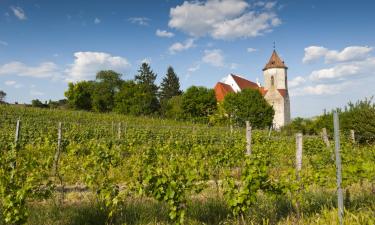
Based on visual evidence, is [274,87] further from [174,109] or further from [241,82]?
[174,109]

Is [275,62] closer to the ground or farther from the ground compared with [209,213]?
farther from the ground

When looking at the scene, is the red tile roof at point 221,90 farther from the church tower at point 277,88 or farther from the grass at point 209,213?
the grass at point 209,213

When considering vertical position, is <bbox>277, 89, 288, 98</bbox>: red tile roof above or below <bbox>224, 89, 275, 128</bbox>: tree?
above

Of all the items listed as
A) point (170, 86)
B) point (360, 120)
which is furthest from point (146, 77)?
point (360, 120)

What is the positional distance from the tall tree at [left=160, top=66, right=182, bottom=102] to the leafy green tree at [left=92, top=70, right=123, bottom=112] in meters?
9.60

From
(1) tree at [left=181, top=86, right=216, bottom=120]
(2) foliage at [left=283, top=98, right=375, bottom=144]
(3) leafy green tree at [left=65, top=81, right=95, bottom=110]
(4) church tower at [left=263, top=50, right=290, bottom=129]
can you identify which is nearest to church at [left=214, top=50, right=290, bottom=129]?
(4) church tower at [left=263, top=50, right=290, bottom=129]

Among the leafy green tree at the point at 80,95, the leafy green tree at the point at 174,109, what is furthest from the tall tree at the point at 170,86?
the leafy green tree at the point at 80,95

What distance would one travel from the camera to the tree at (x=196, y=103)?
154 ft

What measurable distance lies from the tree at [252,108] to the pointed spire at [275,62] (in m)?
14.7

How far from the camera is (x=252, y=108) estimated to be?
41656mm

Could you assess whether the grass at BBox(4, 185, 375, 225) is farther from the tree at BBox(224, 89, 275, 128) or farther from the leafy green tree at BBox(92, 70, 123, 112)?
the leafy green tree at BBox(92, 70, 123, 112)

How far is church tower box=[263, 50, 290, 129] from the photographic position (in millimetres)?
53344

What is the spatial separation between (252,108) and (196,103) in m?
8.91

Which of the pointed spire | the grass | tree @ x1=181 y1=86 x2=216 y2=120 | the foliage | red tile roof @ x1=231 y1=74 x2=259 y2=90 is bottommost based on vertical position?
the grass
